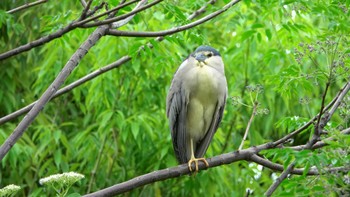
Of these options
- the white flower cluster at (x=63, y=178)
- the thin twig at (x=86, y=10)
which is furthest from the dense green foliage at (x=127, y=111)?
the thin twig at (x=86, y=10)

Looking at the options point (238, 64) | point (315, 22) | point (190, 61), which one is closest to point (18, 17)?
point (238, 64)

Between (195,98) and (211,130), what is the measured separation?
279 mm

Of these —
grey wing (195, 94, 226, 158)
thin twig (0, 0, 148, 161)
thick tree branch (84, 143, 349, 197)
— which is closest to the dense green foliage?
grey wing (195, 94, 226, 158)

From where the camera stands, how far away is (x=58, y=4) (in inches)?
229

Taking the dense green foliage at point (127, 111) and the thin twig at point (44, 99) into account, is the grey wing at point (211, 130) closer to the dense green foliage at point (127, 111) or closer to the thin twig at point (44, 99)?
the dense green foliage at point (127, 111)

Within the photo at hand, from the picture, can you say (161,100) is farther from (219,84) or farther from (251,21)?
(219,84)

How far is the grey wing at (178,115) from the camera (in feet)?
12.6

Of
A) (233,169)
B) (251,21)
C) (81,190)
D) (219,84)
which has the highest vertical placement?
(219,84)

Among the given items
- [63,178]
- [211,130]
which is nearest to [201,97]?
[211,130]

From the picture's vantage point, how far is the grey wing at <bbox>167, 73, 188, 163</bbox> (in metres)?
3.83

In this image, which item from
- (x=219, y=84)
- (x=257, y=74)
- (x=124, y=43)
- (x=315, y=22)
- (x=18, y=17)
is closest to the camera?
(x=219, y=84)

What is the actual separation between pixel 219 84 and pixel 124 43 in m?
1.31

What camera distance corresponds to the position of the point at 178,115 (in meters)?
3.90

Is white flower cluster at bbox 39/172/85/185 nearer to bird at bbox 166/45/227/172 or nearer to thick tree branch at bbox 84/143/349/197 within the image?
thick tree branch at bbox 84/143/349/197
